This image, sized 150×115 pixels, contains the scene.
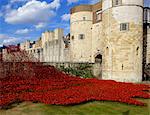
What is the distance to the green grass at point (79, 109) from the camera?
38.9 feet

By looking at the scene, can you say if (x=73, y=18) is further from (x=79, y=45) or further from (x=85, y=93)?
(x=85, y=93)

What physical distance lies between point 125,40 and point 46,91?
1408 cm

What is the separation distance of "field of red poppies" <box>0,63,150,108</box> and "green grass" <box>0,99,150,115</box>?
417mm

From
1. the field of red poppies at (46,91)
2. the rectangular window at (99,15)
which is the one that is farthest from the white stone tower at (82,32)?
the field of red poppies at (46,91)

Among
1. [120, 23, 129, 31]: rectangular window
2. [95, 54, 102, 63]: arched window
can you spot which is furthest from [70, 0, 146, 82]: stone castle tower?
[95, 54, 102, 63]: arched window

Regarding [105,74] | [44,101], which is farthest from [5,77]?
[105,74]

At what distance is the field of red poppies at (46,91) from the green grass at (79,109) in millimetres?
417

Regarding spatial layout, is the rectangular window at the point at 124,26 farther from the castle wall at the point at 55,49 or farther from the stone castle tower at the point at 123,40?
the castle wall at the point at 55,49

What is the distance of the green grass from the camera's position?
1184cm

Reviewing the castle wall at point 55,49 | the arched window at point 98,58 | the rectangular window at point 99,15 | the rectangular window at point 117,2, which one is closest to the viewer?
the rectangular window at point 117,2

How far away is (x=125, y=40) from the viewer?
91.4 ft

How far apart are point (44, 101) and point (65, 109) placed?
51.3 inches

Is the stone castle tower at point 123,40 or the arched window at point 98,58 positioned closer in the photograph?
the stone castle tower at point 123,40

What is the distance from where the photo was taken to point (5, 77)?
58.1 feet
